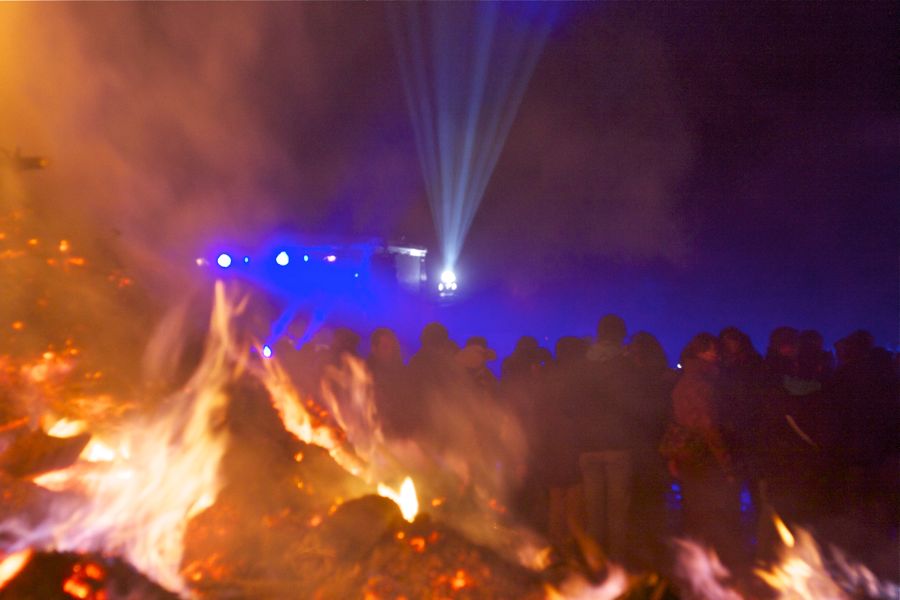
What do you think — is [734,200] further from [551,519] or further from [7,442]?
[7,442]

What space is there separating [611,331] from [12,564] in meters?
3.96

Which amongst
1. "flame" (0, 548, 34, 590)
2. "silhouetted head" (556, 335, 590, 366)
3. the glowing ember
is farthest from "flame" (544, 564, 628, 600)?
"flame" (0, 548, 34, 590)

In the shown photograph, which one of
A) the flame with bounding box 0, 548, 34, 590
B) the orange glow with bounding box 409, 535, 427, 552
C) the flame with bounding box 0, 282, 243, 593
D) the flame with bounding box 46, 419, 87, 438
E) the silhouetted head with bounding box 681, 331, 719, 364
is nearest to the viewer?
the flame with bounding box 0, 548, 34, 590

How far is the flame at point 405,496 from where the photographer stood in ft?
Answer: 13.8

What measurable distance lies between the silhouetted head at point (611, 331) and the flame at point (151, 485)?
275 centimetres

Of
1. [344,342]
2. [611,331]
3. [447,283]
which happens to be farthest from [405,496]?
[447,283]

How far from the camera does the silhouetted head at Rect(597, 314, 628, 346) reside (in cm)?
474

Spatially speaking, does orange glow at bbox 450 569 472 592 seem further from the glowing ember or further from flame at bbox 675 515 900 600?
the glowing ember

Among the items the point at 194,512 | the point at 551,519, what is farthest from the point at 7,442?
the point at 551,519

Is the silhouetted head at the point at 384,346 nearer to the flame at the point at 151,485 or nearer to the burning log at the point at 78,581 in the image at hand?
the flame at the point at 151,485

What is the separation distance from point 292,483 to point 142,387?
1.11m

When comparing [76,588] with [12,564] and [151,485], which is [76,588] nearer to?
[12,564]

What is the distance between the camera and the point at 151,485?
12.1 ft

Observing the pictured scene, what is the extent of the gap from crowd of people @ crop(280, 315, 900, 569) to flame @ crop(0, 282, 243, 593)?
1.47 m
